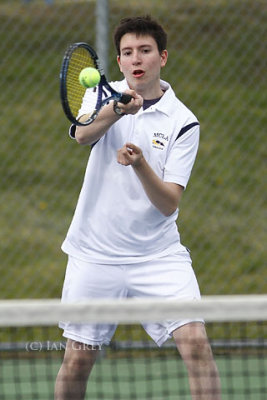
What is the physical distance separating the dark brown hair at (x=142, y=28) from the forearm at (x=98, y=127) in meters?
0.38

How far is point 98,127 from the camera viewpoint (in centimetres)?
340

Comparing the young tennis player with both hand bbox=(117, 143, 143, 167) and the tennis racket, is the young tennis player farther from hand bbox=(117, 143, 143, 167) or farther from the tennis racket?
hand bbox=(117, 143, 143, 167)

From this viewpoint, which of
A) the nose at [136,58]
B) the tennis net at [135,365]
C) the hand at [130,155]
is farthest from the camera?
the tennis net at [135,365]

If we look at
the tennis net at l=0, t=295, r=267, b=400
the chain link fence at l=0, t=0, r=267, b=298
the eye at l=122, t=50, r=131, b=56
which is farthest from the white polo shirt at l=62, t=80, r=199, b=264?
the chain link fence at l=0, t=0, r=267, b=298

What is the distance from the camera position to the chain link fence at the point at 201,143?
6.31 metres

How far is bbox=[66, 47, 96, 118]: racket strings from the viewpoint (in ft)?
11.2

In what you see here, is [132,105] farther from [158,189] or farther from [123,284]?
[123,284]

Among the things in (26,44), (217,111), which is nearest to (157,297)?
(217,111)

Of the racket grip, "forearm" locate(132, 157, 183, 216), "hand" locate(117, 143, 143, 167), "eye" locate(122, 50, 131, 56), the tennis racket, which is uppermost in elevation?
"eye" locate(122, 50, 131, 56)

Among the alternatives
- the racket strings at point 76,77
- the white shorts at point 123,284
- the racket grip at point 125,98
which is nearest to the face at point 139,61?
the racket strings at point 76,77

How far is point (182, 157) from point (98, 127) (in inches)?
14.5

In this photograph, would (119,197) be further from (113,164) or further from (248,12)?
(248,12)

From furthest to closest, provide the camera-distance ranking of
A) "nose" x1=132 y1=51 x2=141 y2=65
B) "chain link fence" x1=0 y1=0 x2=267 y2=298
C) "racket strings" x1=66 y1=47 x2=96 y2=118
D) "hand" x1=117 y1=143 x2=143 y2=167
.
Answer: "chain link fence" x1=0 y1=0 x2=267 y2=298, "nose" x1=132 y1=51 x2=141 y2=65, "racket strings" x1=66 y1=47 x2=96 y2=118, "hand" x1=117 y1=143 x2=143 y2=167

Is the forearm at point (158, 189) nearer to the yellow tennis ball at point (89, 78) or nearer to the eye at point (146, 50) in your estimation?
the yellow tennis ball at point (89, 78)
